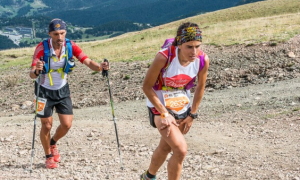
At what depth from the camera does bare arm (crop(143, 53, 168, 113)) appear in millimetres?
5035

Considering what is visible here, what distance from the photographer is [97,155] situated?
825 cm

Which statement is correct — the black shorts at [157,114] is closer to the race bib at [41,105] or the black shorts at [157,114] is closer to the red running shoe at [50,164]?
the race bib at [41,105]

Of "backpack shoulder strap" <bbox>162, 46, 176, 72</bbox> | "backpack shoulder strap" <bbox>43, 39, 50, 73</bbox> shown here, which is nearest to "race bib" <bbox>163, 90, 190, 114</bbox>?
"backpack shoulder strap" <bbox>162, 46, 176, 72</bbox>

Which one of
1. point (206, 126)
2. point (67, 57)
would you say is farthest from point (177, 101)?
point (206, 126)

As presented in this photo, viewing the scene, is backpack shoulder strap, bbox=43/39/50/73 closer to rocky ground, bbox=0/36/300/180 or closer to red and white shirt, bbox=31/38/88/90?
red and white shirt, bbox=31/38/88/90

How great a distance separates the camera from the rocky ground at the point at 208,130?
723 centimetres

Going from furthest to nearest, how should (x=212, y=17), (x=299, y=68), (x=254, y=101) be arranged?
(x=212, y=17), (x=299, y=68), (x=254, y=101)

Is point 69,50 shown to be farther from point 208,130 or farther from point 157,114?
point 208,130

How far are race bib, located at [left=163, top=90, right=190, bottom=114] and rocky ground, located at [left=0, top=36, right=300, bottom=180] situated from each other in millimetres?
1796

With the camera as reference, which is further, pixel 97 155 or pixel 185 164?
pixel 97 155

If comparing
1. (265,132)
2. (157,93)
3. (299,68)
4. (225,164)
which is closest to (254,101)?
(265,132)

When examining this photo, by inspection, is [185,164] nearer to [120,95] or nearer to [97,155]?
[97,155]

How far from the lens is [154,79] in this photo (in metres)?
5.14

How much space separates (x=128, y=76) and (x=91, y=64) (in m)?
10.9
